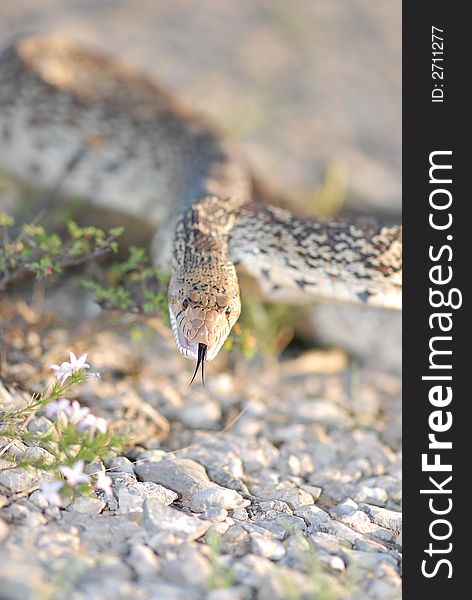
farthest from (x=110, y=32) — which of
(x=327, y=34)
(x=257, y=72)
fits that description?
(x=327, y=34)

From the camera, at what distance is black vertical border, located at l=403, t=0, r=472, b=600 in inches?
149

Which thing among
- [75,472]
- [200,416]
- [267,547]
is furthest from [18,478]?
[200,416]

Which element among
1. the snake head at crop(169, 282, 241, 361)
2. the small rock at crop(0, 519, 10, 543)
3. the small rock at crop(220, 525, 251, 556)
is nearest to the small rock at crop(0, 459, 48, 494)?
the small rock at crop(0, 519, 10, 543)

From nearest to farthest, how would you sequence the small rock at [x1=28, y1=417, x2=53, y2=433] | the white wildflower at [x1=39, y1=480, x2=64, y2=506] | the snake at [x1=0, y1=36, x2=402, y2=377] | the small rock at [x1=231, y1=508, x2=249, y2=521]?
1. the white wildflower at [x1=39, y1=480, x2=64, y2=506]
2. the small rock at [x1=231, y1=508, x2=249, y2=521]
3. the small rock at [x1=28, y1=417, x2=53, y2=433]
4. the snake at [x1=0, y1=36, x2=402, y2=377]

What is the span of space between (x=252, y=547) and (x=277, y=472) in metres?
1.11

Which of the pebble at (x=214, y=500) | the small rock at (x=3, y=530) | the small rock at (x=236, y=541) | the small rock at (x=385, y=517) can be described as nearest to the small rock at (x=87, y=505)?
the small rock at (x=3, y=530)

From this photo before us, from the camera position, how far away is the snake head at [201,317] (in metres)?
4.04

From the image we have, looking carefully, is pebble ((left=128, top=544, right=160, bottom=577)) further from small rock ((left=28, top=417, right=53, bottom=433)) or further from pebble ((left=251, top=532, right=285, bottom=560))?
small rock ((left=28, top=417, right=53, bottom=433))

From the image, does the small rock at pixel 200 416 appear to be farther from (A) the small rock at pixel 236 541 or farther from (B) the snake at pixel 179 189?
(A) the small rock at pixel 236 541

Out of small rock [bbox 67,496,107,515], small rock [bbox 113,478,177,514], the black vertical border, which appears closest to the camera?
small rock [bbox 67,496,107,515]

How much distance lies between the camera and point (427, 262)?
15.8ft

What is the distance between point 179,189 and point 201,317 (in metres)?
2.10

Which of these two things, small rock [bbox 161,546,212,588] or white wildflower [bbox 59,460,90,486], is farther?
white wildflower [bbox 59,460,90,486]

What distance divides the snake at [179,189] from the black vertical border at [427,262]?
18 cm
